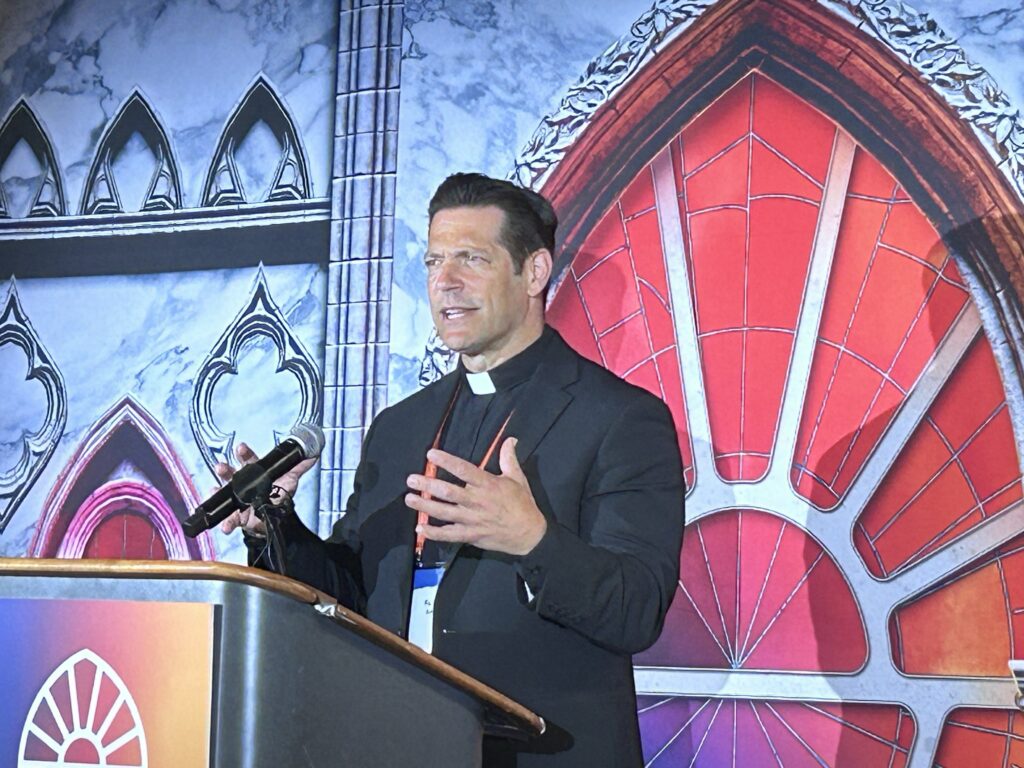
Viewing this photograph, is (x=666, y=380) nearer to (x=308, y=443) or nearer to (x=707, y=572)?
(x=707, y=572)

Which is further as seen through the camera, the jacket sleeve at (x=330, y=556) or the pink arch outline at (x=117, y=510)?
the pink arch outline at (x=117, y=510)

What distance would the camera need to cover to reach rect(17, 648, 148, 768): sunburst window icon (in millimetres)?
1452

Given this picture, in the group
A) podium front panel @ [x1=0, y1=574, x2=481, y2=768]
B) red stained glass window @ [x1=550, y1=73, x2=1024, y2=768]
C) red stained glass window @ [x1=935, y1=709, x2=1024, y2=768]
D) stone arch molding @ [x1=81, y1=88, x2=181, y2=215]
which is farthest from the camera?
stone arch molding @ [x1=81, y1=88, x2=181, y2=215]

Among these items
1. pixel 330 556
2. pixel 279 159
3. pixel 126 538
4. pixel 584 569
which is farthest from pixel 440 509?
pixel 126 538

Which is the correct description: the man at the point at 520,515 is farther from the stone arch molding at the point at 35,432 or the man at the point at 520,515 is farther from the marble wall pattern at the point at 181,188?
the stone arch molding at the point at 35,432

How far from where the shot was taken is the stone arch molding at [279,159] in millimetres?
4082

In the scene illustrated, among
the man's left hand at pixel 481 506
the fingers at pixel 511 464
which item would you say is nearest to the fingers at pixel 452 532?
the man's left hand at pixel 481 506

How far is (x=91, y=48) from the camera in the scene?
14.6 feet

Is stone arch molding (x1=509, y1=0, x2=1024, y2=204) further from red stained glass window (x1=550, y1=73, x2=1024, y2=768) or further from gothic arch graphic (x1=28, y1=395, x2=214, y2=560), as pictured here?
gothic arch graphic (x1=28, y1=395, x2=214, y2=560)

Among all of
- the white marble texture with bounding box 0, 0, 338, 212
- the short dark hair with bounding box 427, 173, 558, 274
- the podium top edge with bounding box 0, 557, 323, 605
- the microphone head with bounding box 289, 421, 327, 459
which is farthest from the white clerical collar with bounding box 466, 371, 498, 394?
the podium top edge with bounding box 0, 557, 323, 605

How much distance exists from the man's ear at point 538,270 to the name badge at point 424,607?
0.68 meters

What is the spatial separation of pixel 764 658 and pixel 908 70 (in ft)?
5.14

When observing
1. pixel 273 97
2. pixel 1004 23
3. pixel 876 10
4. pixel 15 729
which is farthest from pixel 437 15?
pixel 15 729

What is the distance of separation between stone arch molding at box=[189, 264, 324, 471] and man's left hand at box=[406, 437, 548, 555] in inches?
82.9
